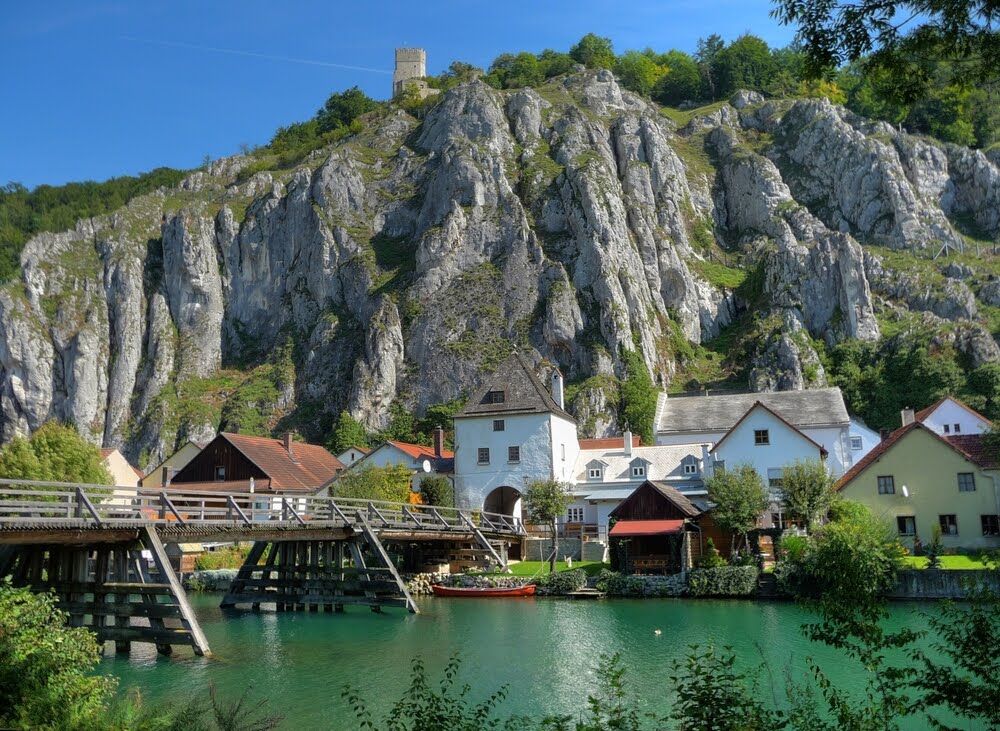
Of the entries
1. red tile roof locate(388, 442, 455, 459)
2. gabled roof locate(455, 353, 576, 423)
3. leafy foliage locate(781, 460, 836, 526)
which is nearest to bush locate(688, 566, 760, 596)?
leafy foliage locate(781, 460, 836, 526)

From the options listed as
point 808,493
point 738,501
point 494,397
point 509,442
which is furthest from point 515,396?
point 808,493

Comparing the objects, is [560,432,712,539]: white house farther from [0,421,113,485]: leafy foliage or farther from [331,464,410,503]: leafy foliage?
[0,421,113,485]: leafy foliage

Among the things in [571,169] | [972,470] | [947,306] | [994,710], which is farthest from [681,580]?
[571,169]

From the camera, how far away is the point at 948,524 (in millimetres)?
43219

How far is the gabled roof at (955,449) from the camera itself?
42906mm

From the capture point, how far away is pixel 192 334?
366 feet

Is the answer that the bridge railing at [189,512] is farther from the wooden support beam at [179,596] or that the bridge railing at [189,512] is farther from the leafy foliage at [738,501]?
the leafy foliage at [738,501]

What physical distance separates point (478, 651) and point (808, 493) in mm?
21672

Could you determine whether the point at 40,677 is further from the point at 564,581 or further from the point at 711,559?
the point at 711,559

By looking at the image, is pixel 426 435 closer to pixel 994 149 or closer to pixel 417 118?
pixel 417 118

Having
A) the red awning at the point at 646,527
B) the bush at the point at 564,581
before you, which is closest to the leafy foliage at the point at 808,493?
the red awning at the point at 646,527

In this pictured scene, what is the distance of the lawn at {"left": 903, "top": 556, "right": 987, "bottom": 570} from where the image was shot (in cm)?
3612

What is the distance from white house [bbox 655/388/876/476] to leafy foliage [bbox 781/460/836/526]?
1467cm

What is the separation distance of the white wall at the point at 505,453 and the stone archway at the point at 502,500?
93 cm
